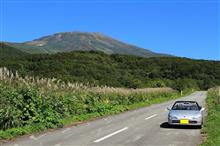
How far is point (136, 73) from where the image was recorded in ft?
413

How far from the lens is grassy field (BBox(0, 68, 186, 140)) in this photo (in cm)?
1656

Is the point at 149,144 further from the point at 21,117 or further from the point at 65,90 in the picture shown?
the point at 65,90

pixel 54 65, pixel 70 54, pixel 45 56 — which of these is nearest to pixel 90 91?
pixel 54 65

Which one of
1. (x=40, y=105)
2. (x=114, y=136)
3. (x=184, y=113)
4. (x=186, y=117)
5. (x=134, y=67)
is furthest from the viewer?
(x=134, y=67)

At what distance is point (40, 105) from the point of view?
19.1m

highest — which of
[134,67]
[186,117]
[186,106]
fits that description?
[134,67]

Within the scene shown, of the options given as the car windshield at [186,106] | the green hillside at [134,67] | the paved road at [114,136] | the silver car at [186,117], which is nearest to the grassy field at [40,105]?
the paved road at [114,136]

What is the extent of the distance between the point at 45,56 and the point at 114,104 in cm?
9116

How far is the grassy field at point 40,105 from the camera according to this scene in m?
16.6

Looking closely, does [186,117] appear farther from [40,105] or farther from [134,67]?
[134,67]

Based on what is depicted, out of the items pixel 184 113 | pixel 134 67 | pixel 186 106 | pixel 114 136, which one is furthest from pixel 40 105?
pixel 134 67

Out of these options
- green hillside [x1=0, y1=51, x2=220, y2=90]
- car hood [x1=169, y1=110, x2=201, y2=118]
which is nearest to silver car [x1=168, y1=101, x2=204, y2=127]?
car hood [x1=169, y1=110, x2=201, y2=118]

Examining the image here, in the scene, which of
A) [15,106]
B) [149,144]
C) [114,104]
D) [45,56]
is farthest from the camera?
[45,56]

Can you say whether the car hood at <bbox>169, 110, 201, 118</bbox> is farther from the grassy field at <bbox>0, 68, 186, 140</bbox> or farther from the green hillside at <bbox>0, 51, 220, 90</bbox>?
the green hillside at <bbox>0, 51, 220, 90</bbox>
